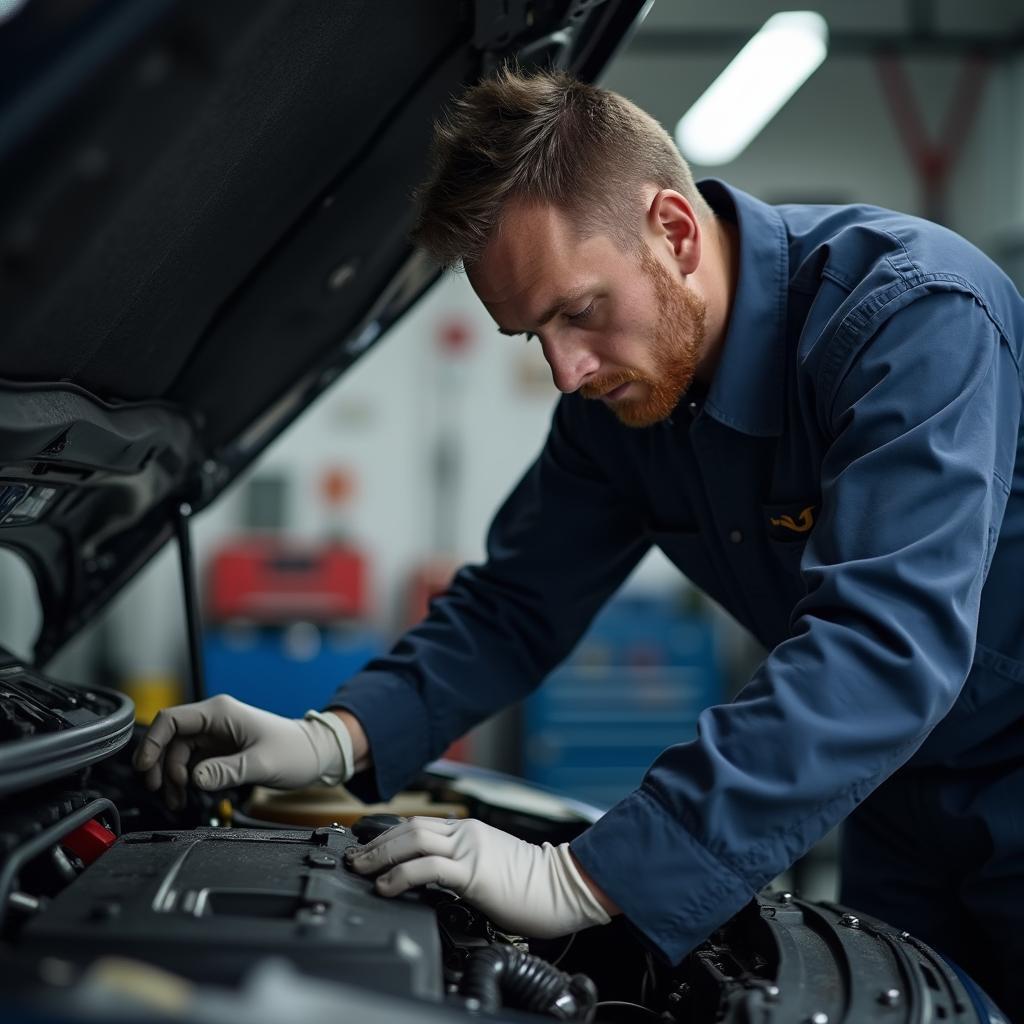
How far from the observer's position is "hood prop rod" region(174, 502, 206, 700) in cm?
144

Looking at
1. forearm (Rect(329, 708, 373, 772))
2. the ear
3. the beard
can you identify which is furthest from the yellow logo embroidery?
forearm (Rect(329, 708, 373, 772))

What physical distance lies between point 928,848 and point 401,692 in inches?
24.9

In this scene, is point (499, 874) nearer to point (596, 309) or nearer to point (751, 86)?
point (596, 309)

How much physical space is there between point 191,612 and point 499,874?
67 cm

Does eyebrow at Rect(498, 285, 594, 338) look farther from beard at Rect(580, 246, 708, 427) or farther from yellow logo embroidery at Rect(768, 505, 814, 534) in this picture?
yellow logo embroidery at Rect(768, 505, 814, 534)

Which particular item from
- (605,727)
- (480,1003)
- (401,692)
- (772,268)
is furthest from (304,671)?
(480,1003)

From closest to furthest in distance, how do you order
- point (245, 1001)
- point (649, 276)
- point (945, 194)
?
point (245, 1001) < point (649, 276) < point (945, 194)

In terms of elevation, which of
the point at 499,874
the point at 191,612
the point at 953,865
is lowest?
the point at 953,865

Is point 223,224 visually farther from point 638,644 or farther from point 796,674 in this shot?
point 638,644

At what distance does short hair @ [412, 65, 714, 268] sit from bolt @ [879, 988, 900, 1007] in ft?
2.32

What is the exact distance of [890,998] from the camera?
0.82 metres

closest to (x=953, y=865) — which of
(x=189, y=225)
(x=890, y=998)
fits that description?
(x=890, y=998)

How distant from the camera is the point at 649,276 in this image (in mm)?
1193

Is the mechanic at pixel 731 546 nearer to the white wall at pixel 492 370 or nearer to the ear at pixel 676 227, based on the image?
the ear at pixel 676 227
